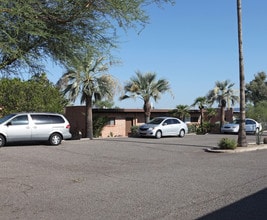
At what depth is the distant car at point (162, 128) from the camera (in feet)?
104

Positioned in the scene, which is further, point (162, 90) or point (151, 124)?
point (162, 90)

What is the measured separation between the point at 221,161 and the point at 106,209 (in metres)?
9.55

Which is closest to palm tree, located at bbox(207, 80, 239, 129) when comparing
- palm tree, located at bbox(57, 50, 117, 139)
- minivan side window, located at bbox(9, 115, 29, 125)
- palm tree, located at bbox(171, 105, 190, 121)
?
palm tree, located at bbox(171, 105, 190, 121)

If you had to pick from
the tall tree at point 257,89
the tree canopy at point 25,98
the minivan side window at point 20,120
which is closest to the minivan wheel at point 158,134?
the tree canopy at point 25,98

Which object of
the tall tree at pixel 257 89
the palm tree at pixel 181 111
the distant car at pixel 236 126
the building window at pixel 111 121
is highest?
the tall tree at pixel 257 89

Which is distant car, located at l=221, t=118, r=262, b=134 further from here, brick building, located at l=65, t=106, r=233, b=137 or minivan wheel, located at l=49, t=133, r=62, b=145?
minivan wheel, located at l=49, t=133, r=62, b=145

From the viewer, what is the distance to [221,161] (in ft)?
55.8

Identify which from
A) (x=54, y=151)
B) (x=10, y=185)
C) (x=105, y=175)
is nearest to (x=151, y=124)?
(x=54, y=151)

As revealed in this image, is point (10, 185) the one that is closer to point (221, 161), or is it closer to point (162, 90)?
point (221, 161)

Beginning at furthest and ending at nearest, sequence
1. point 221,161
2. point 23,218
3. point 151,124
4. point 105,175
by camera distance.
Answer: point 151,124, point 221,161, point 105,175, point 23,218

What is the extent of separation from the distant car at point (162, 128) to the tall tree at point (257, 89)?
46181 mm

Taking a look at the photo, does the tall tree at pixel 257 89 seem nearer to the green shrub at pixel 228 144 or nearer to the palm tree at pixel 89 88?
the palm tree at pixel 89 88

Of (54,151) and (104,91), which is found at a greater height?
→ (104,91)

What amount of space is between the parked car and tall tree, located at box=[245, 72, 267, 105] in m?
57.7
